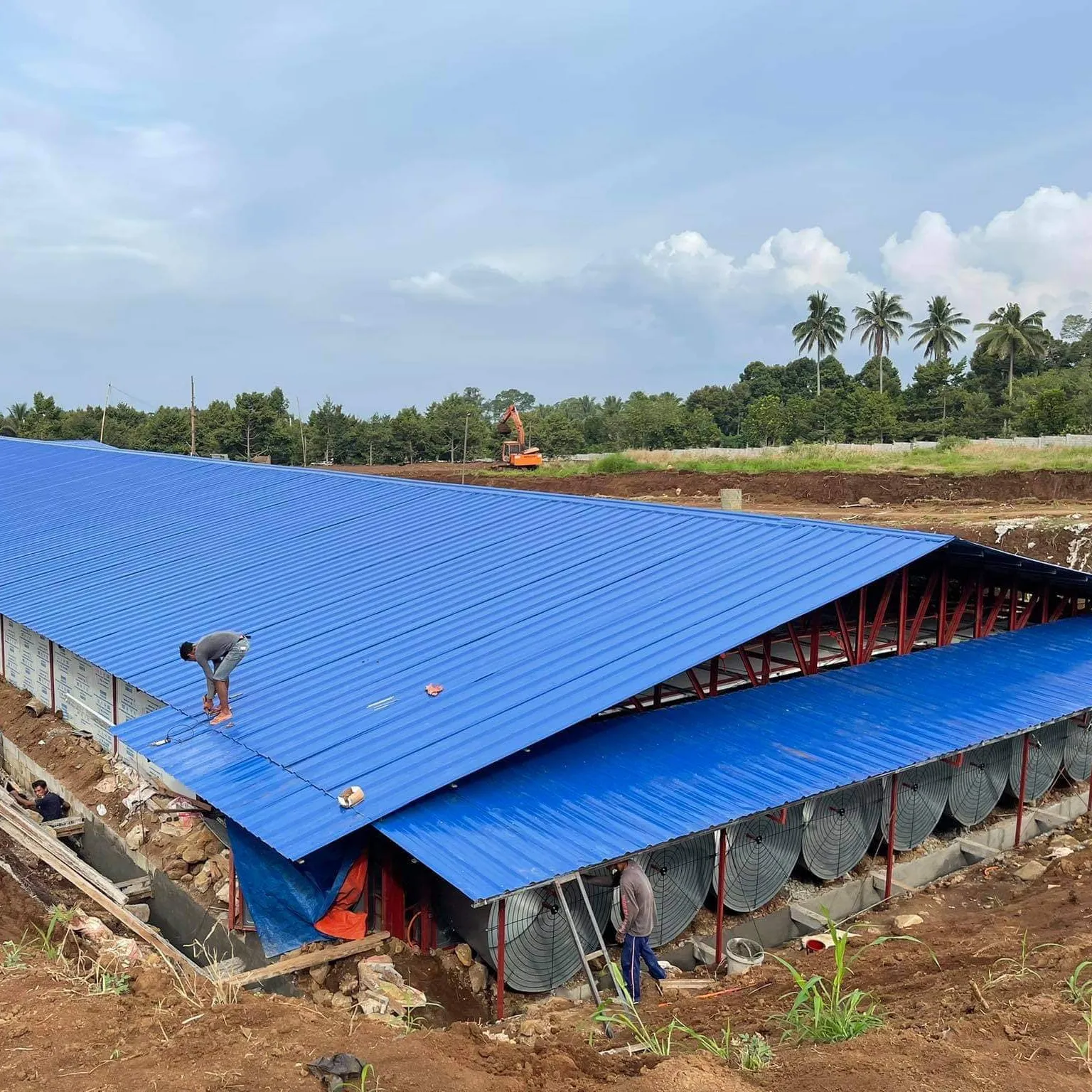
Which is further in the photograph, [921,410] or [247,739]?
[921,410]

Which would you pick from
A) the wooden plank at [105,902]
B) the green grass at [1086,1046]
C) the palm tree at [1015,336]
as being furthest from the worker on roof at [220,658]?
the palm tree at [1015,336]

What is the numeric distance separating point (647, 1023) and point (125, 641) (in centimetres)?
1101

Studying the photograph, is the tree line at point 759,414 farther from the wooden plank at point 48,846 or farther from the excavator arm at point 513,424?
the wooden plank at point 48,846

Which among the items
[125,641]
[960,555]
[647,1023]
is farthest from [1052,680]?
[125,641]

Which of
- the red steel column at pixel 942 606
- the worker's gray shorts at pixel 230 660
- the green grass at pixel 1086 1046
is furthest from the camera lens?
the red steel column at pixel 942 606

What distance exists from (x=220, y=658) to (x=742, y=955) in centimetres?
700

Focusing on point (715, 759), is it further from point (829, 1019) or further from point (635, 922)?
point (829, 1019)

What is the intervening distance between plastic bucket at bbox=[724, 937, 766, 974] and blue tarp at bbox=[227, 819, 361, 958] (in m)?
4.07

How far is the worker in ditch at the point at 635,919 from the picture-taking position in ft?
28.6

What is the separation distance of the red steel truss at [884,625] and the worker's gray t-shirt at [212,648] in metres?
5.03

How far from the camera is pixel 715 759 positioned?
35.5 ft

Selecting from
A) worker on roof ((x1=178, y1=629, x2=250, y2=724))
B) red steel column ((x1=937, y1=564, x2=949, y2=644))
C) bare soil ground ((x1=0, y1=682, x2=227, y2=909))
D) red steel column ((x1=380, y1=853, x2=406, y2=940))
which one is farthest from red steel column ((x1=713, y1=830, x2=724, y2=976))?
red steel column ((x1=937, y1=564, x2=949, y2=644))

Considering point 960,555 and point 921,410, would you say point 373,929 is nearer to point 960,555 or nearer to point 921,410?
point 960,555

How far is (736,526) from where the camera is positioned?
16.0 metres
